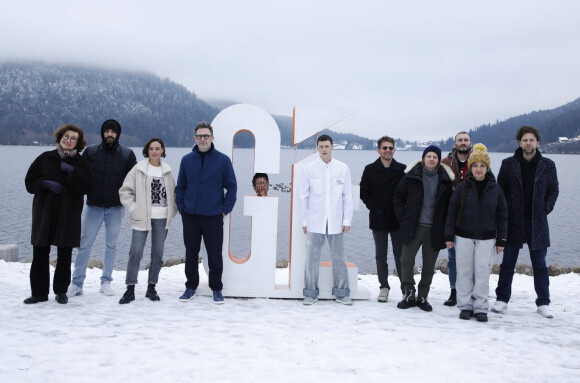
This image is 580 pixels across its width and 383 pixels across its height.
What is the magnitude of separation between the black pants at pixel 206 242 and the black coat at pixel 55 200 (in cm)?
140

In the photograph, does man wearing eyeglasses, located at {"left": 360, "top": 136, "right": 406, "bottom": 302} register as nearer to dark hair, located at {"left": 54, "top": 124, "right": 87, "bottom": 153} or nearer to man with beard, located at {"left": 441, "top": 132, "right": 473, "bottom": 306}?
man with beard, located at {"left": 441, "top": 132, "right": 473, "bottom": 306}

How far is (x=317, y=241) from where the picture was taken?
245 inches

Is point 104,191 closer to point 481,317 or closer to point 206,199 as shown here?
point 206,199

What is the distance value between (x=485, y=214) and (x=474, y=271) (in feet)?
2.55

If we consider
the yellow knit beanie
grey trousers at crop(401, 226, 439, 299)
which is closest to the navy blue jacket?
grey trousers at crop(401, 226, 439, 299)

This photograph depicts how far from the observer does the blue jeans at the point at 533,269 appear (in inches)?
230

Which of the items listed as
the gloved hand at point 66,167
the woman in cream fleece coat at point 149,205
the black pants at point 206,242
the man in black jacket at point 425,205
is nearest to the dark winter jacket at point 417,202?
the man in black jacket at point 425,205

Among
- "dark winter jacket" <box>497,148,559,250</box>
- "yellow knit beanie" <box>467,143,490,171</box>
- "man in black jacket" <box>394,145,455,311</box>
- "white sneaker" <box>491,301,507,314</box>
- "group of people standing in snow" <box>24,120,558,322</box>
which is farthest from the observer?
"white sneaker" <box>491,301,507,314</box>

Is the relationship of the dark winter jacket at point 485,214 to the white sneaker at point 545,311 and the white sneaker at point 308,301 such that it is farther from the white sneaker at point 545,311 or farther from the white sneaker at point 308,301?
the white sneaker at point 308,301

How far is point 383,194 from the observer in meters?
6.23

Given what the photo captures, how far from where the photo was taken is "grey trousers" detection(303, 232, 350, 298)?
244 inches

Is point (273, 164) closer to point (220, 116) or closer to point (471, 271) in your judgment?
point (220, 116)

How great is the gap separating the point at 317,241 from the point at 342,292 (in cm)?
84

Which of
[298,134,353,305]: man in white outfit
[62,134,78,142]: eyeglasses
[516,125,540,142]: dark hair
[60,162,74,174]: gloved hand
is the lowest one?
[298,134,353,305]: man in white outfit
